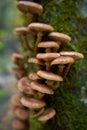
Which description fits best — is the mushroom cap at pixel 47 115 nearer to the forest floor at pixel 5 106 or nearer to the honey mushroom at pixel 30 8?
the honey mushroom at pixel 30 8

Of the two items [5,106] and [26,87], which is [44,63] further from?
[5,106]

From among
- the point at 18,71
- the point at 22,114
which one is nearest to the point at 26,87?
the point at 18,71

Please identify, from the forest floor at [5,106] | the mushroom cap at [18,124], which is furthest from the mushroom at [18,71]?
the forest floor at [5,106]

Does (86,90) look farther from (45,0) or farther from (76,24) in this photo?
(45,0)

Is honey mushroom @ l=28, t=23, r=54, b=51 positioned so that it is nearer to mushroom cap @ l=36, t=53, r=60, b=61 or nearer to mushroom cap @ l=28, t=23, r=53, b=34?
mushroom cap @ l=28, t=23, r=53, b=34

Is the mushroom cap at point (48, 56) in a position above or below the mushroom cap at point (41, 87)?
above

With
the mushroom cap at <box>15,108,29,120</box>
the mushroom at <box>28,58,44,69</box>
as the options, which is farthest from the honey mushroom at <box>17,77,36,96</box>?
the mushroom cap at <box>15,108,29,120</box>

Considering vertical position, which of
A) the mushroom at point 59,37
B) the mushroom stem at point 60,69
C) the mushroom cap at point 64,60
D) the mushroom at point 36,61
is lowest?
the mushroom stem at point 60,69

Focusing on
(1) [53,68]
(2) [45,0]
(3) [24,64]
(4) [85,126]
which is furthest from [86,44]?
(3) [24,64]
